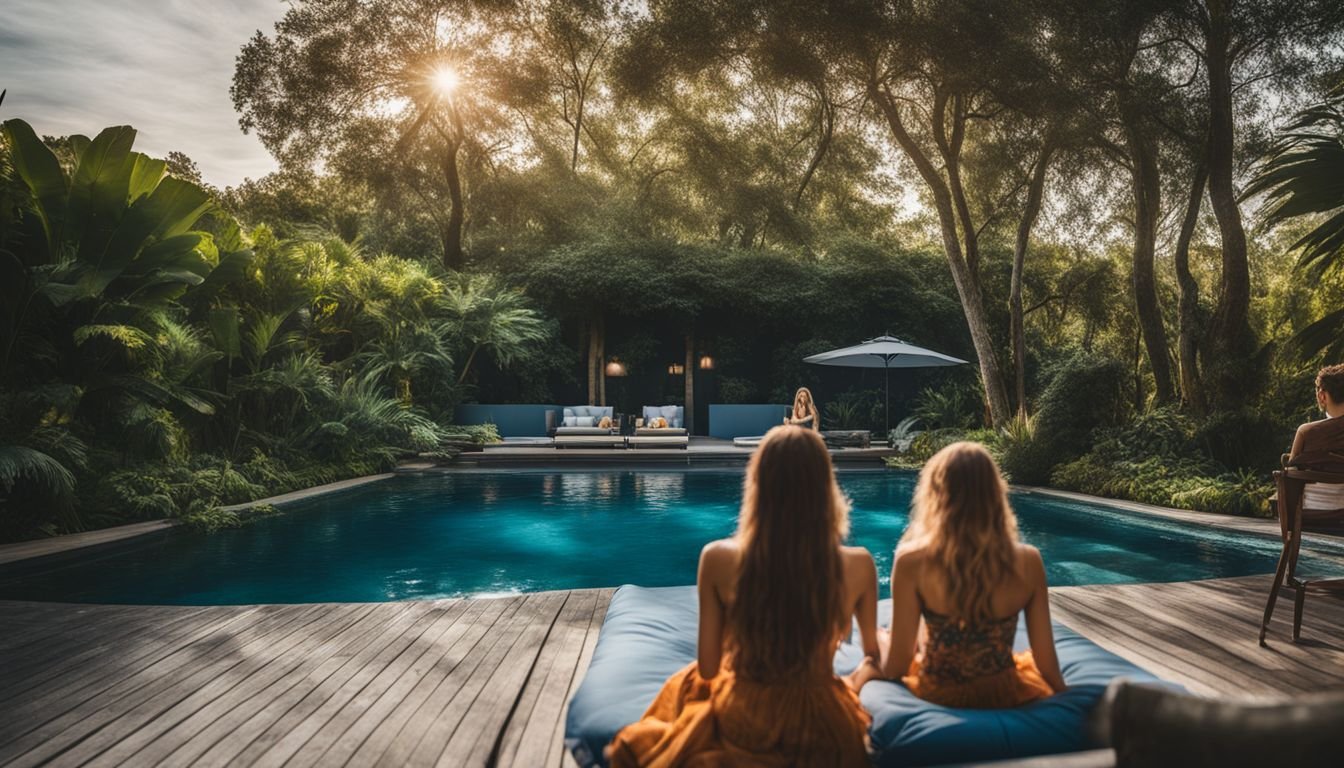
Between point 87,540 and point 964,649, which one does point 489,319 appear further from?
point 964,649

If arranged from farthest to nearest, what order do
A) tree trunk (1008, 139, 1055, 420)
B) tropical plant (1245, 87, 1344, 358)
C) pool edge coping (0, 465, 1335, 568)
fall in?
1. tree trunk (1008, 139, 1055, 420)
2. tropical plant (1245, 87, 1344, 358)
3. pool edge coping (0, 465, 1335, 568)

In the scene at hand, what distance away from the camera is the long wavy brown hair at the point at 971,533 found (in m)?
1.85

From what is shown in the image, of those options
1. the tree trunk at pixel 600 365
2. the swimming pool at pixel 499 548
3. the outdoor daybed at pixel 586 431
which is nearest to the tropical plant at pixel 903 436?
the swimming pool at pixel 499 548

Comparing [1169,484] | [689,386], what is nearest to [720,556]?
[1169,484]

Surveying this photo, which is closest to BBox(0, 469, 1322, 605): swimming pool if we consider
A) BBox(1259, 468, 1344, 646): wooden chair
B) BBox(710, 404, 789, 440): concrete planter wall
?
BBox(1259, 468, 1344, 646): wooden chair

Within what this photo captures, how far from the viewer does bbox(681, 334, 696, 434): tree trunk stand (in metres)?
18.6

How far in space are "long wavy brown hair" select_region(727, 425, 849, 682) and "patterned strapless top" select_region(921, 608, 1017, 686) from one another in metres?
0.42

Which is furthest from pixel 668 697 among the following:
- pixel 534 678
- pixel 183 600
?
pixel 183 600

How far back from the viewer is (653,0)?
1504cm

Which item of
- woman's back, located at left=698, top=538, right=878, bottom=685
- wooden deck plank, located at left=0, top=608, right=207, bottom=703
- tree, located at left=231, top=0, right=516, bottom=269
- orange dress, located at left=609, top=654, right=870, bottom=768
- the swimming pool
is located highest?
tree, located at left=231, top=0, right=516, bottom=269

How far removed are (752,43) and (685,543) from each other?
9847mm

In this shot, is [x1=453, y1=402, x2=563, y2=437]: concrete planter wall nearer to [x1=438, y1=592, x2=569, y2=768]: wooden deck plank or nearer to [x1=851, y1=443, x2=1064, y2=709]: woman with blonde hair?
[x1=438, y1=592, x2=569, y2=768]: wooden deck plank

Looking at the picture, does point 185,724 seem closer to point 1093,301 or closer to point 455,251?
point 455,251

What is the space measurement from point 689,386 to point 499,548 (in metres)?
11.7
